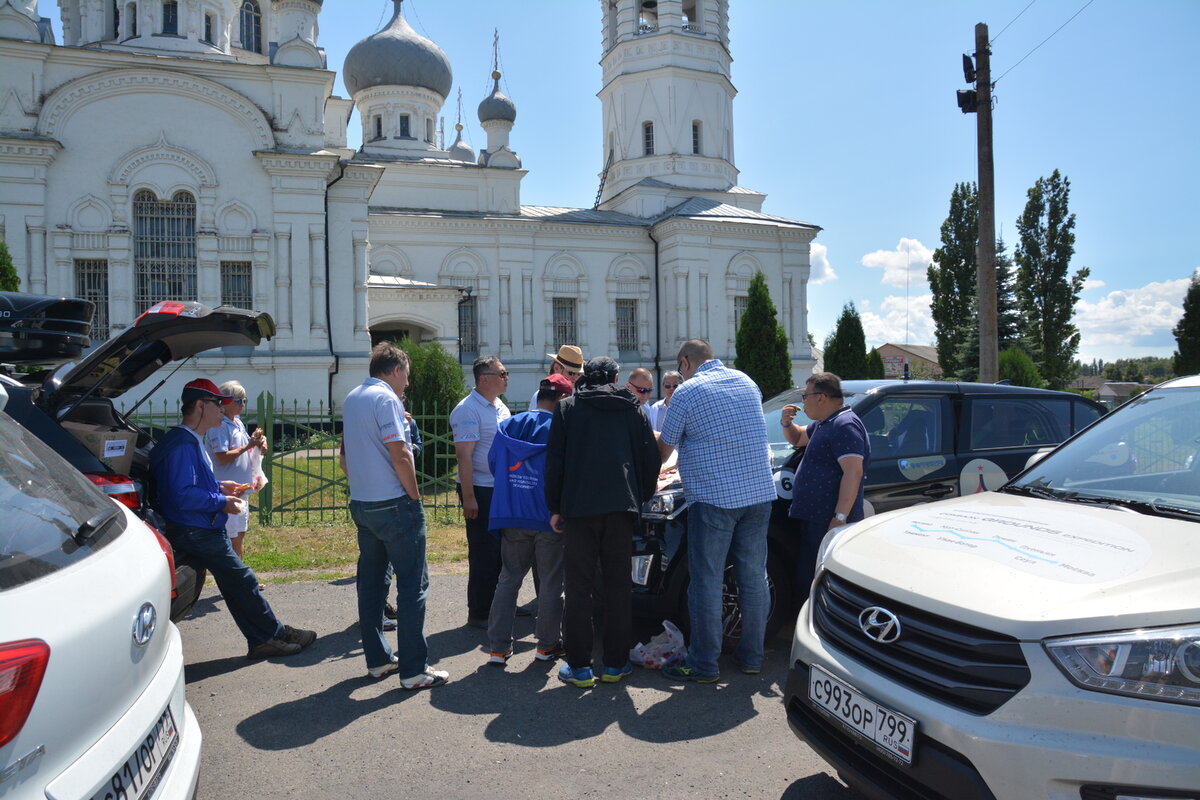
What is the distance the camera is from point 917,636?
270cm

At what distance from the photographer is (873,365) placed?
32.8 metres

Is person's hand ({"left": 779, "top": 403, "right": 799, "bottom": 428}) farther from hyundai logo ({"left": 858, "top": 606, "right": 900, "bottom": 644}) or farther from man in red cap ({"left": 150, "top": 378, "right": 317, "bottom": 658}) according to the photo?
man in red cap ({"left": 150, "top": 378, "right": 317, "bottom": 658})

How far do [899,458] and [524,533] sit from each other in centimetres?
303

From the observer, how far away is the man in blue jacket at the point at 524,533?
16.3ft

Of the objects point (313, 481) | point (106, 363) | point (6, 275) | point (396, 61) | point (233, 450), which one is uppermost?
point (396, 61)

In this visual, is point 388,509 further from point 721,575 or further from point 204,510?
point 721,575

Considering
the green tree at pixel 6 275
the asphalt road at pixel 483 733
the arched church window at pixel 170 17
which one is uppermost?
the arched church window at pixel 170 17

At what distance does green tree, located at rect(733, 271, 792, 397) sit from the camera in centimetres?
2677

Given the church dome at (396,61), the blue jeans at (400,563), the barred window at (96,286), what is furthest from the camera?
the church dome at (396,61)

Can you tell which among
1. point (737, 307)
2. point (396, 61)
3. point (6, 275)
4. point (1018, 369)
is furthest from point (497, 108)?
point (1018, 369)

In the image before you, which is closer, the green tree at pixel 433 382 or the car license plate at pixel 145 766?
the car license plate at pixel 145 766

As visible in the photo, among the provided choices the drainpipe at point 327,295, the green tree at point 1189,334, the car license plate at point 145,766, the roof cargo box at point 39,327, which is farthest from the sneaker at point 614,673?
the green tree at point 1189,334

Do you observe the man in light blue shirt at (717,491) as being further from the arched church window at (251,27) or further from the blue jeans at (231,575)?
the arched church window at (251,27)

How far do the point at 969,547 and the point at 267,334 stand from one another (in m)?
4.85
